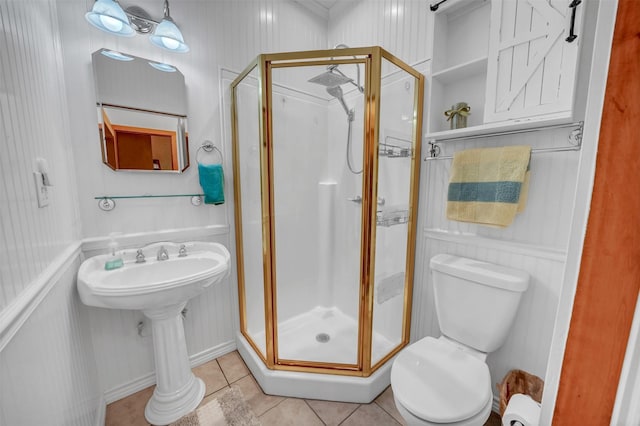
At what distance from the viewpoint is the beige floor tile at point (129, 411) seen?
1.38 meters

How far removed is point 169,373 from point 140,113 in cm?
147

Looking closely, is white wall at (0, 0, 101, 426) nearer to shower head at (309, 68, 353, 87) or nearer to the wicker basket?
shower head at (309, 68, 353, 87)

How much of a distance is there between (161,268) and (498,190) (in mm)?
1811

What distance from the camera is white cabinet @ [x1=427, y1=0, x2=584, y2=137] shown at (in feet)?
3.37

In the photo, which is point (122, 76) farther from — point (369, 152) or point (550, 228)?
point (550, 228)

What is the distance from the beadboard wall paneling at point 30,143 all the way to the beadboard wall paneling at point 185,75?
0.08 m

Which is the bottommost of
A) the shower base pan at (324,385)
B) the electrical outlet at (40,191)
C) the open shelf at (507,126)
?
the shower base pan at (324,385)

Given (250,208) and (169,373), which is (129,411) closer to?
(169,373)

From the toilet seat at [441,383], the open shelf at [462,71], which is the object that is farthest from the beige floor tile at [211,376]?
the open shelf at [462,71]

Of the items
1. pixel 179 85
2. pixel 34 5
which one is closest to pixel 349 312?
pixel 179 85

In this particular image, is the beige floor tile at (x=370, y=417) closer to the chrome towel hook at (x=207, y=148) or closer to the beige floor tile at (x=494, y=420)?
the beige floor tile at (x=494, y=420)

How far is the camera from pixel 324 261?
7.32ft

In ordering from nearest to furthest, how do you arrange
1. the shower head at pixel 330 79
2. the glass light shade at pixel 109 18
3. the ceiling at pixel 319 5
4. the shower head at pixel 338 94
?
the glass light shade at pixel 109 18 → the shower head at pixel 330 79 → the shower head at pixel 338 94 → the ceiling at pixel 319 5

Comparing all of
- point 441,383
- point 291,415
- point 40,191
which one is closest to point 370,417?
point 291,415
